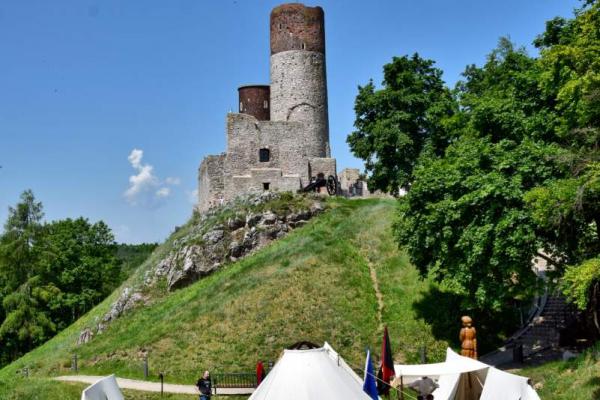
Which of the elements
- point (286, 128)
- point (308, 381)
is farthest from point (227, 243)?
point (308, 381)

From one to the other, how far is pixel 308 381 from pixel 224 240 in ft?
105

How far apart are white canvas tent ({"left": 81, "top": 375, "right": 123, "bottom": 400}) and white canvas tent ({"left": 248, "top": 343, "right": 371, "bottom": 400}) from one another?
4372 mm

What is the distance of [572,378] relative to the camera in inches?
763

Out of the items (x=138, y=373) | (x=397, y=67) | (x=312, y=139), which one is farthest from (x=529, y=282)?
A: (x=312, y=139)

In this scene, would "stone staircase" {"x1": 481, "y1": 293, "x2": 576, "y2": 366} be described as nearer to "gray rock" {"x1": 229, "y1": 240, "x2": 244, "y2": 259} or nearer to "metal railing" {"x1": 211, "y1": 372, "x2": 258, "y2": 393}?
"metal railing" {"x1": 211, "y1": 372, "x2": 258, "y2": 393}

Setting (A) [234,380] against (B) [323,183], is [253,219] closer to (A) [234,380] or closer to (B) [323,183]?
(B) [323,183]

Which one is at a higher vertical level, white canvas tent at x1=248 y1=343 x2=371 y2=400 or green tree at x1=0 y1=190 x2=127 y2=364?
green tree at x1=0 y1=190 x2=127 y2=364

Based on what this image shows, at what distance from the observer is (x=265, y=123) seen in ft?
162

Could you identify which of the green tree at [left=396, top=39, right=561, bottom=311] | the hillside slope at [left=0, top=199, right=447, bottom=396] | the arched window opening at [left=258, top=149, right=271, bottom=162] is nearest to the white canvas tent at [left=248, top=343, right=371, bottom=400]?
the green tree at [left=396, top=39, right=561, bottom=311]

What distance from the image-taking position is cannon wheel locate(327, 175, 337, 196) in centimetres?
4919

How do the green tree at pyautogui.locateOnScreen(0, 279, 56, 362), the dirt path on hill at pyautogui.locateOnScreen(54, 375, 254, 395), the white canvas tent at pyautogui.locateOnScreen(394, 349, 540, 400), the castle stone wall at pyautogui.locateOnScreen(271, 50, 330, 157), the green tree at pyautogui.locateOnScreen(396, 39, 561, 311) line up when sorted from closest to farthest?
the white canvas tent at pyautogui.locateOnScreen(394, 349, 540, 400) < the green tree at pyautogui.locateOnScreen(396, 39, 561, 311) < the dirt path on hill at pyautogui.locateOnScreen(54, 375, 254, 395) < the castle stone wall at pyautogui.locateOnScreen(271, 50, 330, 157) < the green tree at pyautogui.locateOnScreen(0, 279, 56, 362)

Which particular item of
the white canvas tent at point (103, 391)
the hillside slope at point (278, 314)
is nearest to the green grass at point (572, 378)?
the hillside slope at point (278, 314)

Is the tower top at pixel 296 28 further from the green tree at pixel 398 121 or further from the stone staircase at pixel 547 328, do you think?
the stone staircase at pixel 547 328

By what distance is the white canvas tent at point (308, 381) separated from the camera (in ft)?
42.6
